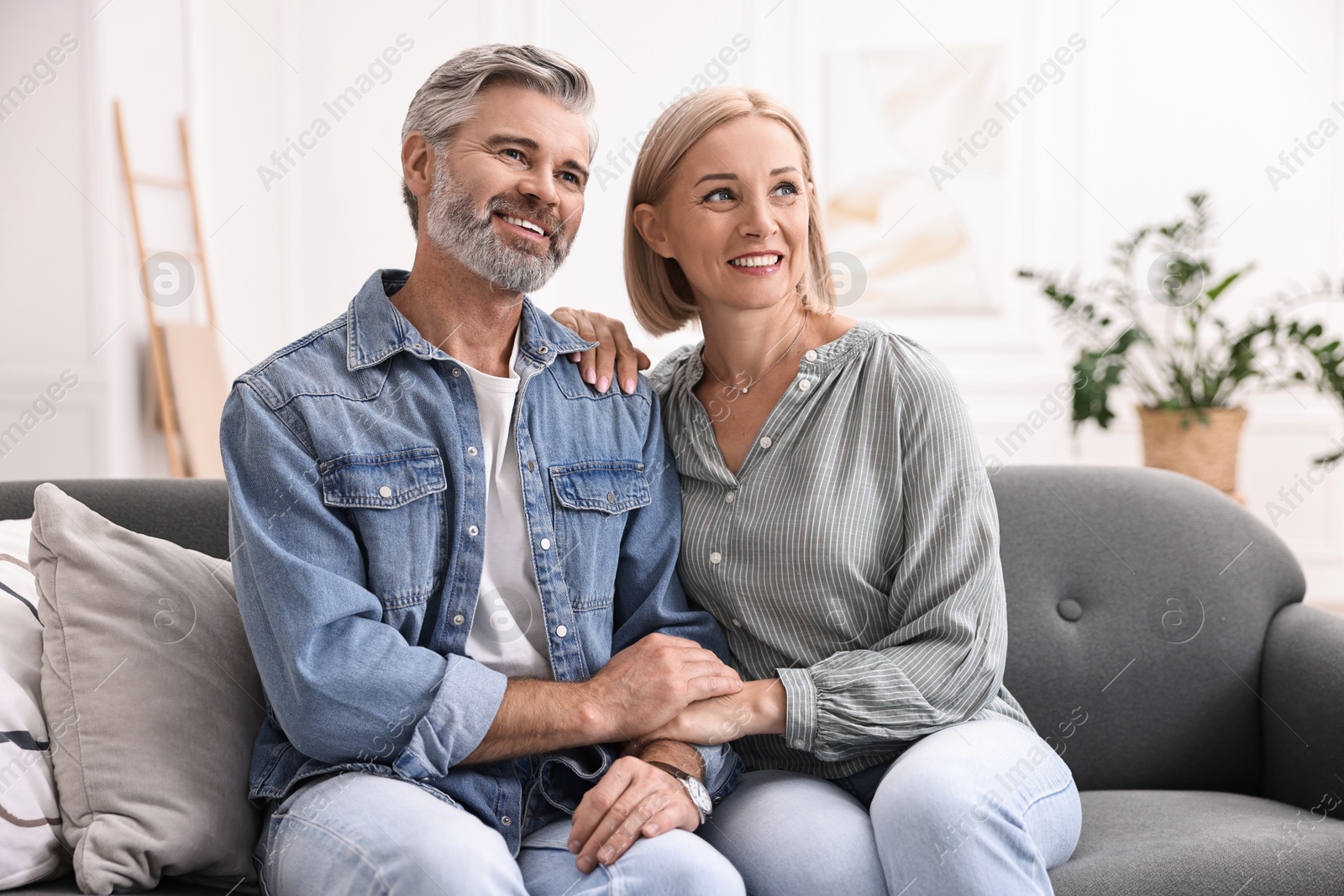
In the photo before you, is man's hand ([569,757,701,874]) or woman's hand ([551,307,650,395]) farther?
woman's hand ([551,307,650,395])

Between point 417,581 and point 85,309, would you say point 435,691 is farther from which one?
point 85,309

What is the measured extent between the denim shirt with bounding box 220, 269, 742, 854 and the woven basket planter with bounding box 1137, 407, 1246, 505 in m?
2.62

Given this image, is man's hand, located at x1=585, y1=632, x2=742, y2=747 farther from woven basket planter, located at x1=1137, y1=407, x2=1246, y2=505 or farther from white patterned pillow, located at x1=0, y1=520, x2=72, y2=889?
woven basket planter, located at x1=1137, y1=407, x2=1246, y2=505

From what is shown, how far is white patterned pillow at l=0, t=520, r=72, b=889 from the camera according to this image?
121 cm

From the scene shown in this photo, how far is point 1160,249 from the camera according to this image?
4148 mm

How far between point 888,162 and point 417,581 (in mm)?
3523

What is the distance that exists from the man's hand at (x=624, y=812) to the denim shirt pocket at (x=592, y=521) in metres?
0.24

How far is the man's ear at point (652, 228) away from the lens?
1605mm

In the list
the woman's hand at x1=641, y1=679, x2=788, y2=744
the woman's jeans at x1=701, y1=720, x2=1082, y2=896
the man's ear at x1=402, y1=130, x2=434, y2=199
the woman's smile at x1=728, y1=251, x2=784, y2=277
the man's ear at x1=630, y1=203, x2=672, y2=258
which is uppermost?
the man's ear at x1=402, y1=130, x2=434, y2=199

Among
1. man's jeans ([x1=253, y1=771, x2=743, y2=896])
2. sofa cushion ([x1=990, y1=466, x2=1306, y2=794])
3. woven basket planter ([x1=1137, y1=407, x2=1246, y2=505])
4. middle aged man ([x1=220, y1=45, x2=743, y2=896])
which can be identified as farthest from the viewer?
woven basket planter ([x1=1137, y1=407, x2=1246, y2=505])

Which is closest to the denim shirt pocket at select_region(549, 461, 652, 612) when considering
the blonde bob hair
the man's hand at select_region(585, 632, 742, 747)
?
the man's hand at select_region(585, 632, 742, 747)

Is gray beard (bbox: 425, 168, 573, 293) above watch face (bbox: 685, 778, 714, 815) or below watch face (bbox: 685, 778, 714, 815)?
above

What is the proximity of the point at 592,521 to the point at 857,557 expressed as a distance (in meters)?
0.35

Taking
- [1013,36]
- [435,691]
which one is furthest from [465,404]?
[1013,36]
